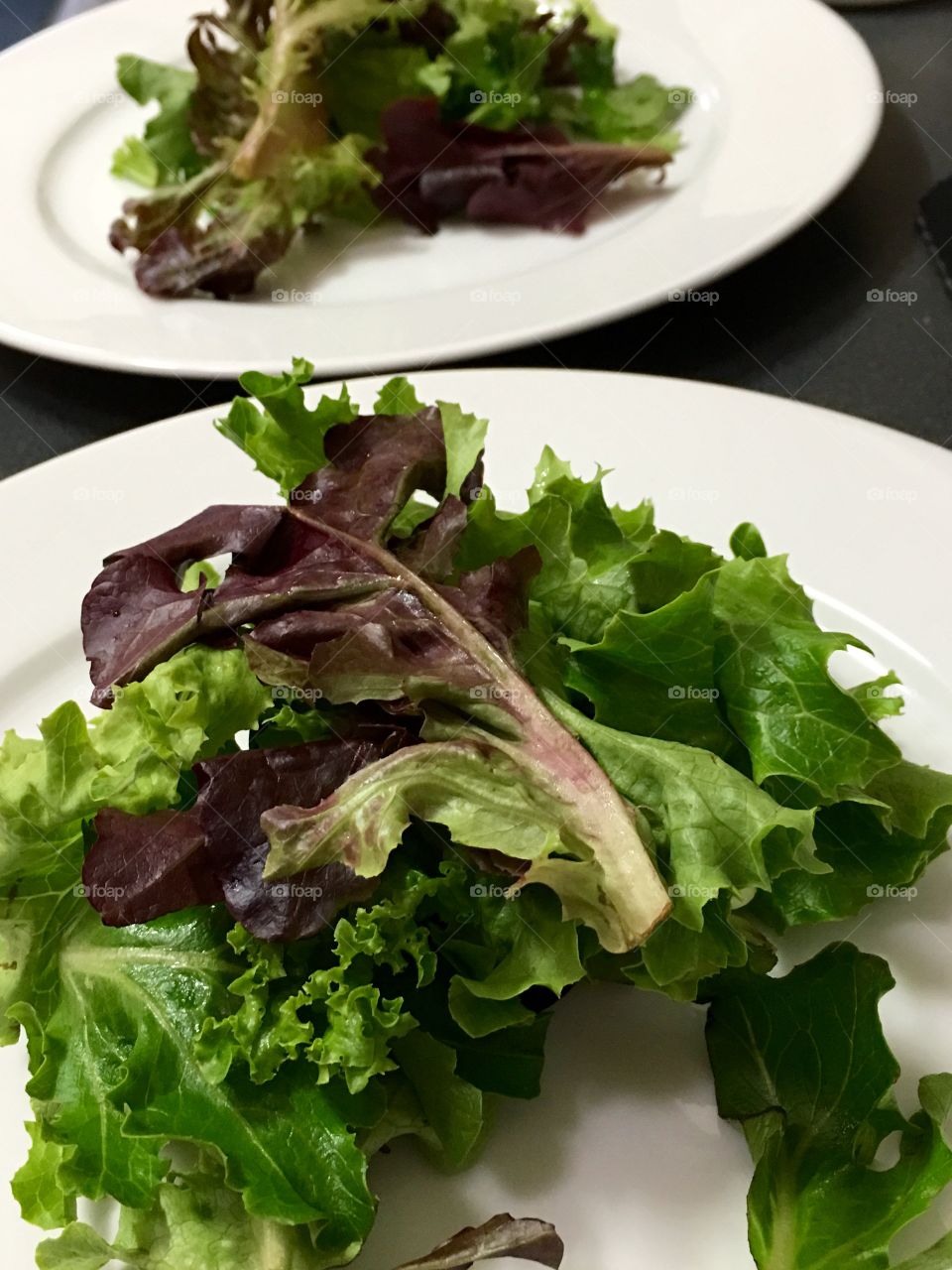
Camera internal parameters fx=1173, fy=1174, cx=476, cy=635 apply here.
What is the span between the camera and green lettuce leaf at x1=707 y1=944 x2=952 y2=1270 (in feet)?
2.64

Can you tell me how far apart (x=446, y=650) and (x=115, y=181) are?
5.64ft

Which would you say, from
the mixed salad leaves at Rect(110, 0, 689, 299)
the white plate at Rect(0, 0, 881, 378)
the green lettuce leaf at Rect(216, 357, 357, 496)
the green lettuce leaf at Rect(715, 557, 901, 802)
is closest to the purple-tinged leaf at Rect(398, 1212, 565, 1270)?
the green lettuce leaf at Rect(715, 557, 901, 802)

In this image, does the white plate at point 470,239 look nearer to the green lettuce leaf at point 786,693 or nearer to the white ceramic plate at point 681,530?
the white ceramic plate at point 681,530

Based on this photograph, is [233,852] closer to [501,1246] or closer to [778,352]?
[501,1246]

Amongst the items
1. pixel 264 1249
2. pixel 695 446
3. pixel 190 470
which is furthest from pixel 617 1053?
pixel 190 470

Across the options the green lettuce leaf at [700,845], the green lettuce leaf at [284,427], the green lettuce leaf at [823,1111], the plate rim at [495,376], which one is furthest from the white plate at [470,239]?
the green lettuce leaf at [823,1111]

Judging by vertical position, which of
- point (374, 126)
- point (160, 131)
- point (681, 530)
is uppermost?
point (160, 131)

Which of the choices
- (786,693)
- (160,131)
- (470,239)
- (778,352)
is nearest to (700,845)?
(786,693)

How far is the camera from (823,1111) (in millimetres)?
873

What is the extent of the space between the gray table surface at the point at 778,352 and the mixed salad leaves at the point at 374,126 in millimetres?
265

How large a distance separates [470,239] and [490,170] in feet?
0.43

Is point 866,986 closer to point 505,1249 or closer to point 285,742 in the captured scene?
point 505,1249

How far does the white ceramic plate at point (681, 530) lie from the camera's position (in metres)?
0.87

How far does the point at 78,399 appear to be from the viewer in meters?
1.82
